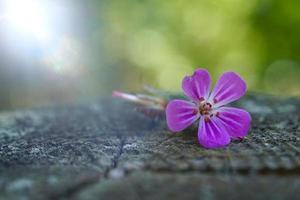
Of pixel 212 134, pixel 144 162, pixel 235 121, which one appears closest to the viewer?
pixel 144 162

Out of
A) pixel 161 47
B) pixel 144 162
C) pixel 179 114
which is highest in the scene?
pixel 161 47

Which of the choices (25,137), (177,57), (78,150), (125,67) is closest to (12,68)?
(125,67)

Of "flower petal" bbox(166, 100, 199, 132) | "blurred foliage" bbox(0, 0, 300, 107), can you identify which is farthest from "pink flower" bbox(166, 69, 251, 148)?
"blurred foliage" bbox(0, 0, 300, 107)

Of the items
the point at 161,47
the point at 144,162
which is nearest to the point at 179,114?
the point at 144,162

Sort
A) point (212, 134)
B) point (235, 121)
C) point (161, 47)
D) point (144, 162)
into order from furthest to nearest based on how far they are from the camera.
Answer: point (161, 47) → point (235, 121) → point (212, 134) → point (144, 162)

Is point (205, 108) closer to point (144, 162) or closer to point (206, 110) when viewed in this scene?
point (206, 110)

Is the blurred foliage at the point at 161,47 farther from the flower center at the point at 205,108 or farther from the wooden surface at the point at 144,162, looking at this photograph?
the flower center at the point at 205,108

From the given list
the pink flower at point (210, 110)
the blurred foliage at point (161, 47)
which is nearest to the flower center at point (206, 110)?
the pink flower at point (210, 110)

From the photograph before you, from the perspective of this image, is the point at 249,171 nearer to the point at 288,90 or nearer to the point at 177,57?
the point at 288,90

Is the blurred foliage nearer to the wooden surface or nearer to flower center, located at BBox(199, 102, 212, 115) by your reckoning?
the wooden surface
